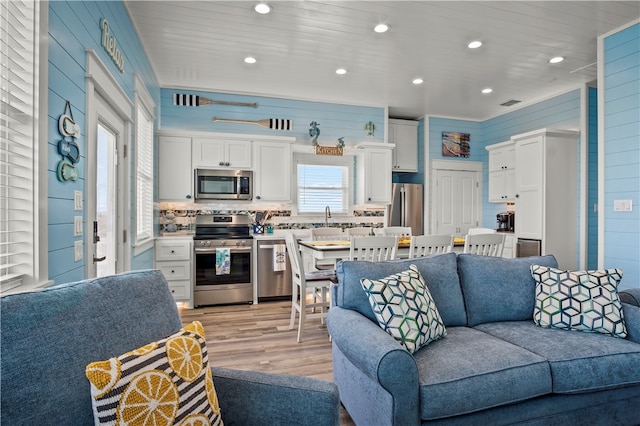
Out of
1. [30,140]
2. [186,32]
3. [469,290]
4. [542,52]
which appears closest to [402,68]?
[542,52]

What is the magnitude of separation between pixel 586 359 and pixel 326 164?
4.32 m

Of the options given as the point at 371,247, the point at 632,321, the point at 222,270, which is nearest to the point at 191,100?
the point at 222,270

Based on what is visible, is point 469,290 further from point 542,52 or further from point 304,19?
point 542,52

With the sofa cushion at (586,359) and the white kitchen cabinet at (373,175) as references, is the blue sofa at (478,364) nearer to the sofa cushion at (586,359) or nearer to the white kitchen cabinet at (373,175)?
the sofa cushion at (586,359)

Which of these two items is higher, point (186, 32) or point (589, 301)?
point (186, 32)

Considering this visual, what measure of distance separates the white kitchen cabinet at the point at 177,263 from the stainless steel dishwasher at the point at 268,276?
89cm

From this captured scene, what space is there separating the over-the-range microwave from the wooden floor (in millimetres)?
1525

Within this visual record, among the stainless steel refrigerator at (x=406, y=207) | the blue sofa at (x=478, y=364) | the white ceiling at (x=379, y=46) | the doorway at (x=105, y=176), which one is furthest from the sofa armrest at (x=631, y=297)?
the stainless steel refrigerator at (x=406, y=207)

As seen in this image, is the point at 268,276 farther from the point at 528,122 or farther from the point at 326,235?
the point at 528,122

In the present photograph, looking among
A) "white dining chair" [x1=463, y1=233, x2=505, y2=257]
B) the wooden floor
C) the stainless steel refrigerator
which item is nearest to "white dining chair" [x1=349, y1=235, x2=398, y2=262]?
"white dining chair" [x1=463, y1=233, x2=505, y2=257]

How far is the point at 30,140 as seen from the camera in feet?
4.85

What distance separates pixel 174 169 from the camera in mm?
4766

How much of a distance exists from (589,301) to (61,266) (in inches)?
116

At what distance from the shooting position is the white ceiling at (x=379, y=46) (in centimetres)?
312
